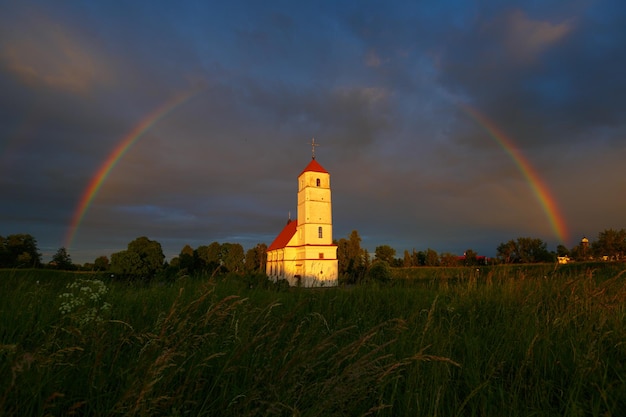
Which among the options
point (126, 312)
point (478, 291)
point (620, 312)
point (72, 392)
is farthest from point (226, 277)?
point (620, 312)

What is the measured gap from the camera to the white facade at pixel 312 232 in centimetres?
5350

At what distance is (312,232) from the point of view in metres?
55.3

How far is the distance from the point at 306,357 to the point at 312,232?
2084 inches

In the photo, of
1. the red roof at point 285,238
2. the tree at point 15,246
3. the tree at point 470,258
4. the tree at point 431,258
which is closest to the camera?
the tree at point 470,258

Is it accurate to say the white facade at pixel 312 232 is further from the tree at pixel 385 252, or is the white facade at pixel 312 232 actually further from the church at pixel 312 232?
the tree at pixel 385 252

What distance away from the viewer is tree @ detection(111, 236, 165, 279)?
192ft

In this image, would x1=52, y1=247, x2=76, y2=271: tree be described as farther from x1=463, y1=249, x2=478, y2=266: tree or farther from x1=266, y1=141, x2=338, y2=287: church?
x1=266, y1=141, x2=338, y2=287: church

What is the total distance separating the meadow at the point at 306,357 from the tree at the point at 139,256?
58342mm

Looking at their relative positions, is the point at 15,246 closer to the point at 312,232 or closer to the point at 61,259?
the point at 61,259

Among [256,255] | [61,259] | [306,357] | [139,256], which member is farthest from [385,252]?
[306,357]

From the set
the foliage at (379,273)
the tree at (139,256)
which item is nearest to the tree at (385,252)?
the tree at (139,256)

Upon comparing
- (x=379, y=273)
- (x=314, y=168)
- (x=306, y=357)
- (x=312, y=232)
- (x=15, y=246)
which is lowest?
(x=306, y=357)

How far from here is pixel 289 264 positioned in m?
60.3

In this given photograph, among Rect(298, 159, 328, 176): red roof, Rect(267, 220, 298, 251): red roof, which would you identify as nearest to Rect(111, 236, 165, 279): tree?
Rect(267, 220, 298, 251): red roof
